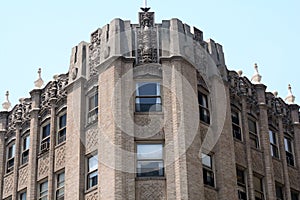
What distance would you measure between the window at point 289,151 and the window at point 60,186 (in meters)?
11.5

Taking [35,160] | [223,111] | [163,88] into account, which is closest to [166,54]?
[163,88]

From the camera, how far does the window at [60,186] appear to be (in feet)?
109

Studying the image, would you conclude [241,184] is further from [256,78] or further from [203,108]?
[256,78]

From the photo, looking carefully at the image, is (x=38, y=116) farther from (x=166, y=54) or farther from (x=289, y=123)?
(x=289, y=123)

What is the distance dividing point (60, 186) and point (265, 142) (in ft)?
32.8

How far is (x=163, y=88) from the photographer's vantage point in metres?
32.3

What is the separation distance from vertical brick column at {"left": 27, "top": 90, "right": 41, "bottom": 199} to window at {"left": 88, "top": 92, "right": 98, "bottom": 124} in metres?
3.82

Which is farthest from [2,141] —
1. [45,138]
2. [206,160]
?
[206,160]

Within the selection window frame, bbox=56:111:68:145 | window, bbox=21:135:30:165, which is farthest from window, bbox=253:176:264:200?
window, bbox=21:135:30:165

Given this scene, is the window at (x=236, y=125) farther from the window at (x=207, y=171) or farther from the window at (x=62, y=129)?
the window at (x=62, y=129)

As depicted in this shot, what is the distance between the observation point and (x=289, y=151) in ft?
125

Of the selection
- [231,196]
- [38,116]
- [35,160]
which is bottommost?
[231,196]

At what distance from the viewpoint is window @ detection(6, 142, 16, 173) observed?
3728 centimetres

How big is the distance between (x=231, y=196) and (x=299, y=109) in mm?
9824
